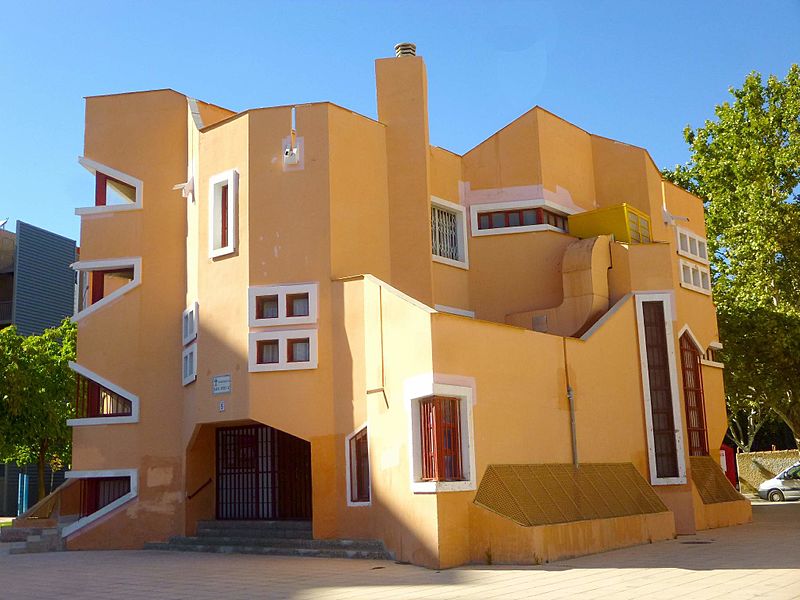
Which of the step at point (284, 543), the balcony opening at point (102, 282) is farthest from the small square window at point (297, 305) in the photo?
the balcony opening at point (102, 282)

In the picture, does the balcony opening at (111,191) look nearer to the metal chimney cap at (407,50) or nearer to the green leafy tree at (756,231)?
the metal chimney cap at (407,50)

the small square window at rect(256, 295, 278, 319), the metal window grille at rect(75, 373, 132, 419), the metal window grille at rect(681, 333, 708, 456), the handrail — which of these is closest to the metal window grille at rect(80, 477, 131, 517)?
the metal window grille at rect(75, 373, 132, 419)

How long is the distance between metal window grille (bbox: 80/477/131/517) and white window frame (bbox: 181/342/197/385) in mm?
2937

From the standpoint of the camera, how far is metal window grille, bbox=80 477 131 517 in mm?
20078

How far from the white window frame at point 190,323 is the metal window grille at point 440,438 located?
611cm

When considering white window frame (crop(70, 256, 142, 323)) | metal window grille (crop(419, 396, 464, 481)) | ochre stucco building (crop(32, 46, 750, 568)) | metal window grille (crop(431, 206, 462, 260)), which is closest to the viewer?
metal window grille (crop(419, 396, 464, 481))

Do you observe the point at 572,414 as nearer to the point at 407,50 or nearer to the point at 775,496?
the point at 407,50

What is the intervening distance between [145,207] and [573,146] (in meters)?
11.0

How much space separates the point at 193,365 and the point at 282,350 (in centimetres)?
254

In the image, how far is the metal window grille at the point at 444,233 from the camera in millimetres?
21008

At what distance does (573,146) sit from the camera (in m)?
23.6

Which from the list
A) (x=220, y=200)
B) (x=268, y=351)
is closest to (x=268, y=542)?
(x=268, y=351)

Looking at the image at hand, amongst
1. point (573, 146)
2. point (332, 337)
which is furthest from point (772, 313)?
point (332, 337)

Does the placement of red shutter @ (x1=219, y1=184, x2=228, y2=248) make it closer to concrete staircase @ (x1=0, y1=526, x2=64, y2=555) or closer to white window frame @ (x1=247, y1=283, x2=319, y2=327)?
white window frame @ (x1=247, y1=283, x2=319, y2=327)
